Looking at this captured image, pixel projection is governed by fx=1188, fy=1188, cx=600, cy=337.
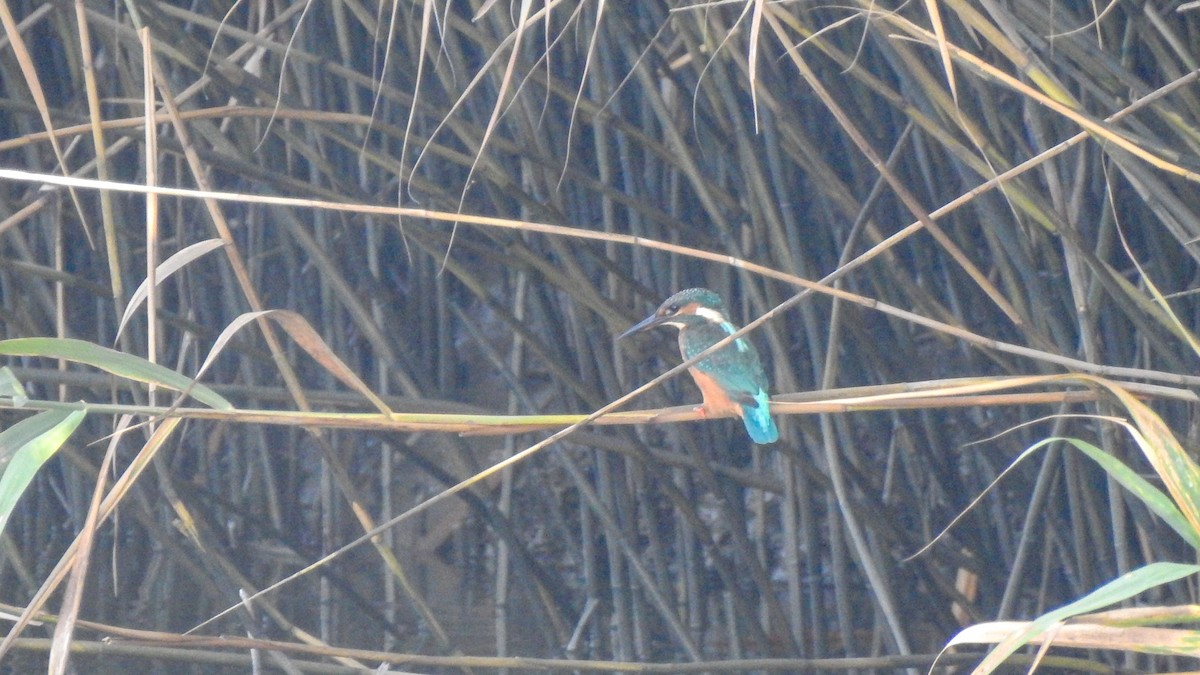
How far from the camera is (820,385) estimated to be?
3.15m

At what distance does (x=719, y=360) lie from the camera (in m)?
3.05

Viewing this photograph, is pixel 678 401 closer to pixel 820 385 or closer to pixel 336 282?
pixel 820 385

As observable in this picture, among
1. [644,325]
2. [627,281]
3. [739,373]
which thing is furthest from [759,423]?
[627,281]

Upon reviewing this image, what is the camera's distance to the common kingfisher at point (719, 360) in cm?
287

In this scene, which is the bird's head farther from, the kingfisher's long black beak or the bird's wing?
the bird's wing

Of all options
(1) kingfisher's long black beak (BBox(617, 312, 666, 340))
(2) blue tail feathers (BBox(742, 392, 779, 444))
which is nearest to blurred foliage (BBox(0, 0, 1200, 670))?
(1) kingfisher's long black beak (BBox(617, 312, 666, 340))

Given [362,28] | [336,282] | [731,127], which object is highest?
[362,28]

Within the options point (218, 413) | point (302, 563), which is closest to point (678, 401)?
point (302, 563)

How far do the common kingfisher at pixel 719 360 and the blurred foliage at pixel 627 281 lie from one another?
0.11 metres

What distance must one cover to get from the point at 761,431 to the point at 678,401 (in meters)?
1.25

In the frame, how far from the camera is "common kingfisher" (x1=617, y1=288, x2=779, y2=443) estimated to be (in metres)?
2.87

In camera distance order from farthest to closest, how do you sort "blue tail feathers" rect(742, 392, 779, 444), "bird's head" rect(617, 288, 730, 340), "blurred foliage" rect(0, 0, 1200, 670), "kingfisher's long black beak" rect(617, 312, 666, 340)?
"bird's head" rect(617, 288, 730, 340), "kingfisher's long black beak" rect(617, 312, 666, 340), "blue tail feathers" rect(742, 392, 779, 444), "blurred foliage" rect(0, 0, 1200, 670)

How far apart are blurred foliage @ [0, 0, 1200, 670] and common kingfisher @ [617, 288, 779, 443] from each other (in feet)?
0.38

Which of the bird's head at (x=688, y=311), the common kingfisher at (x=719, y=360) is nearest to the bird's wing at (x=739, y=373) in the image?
the common kingfisher at (x=719, y=360)
